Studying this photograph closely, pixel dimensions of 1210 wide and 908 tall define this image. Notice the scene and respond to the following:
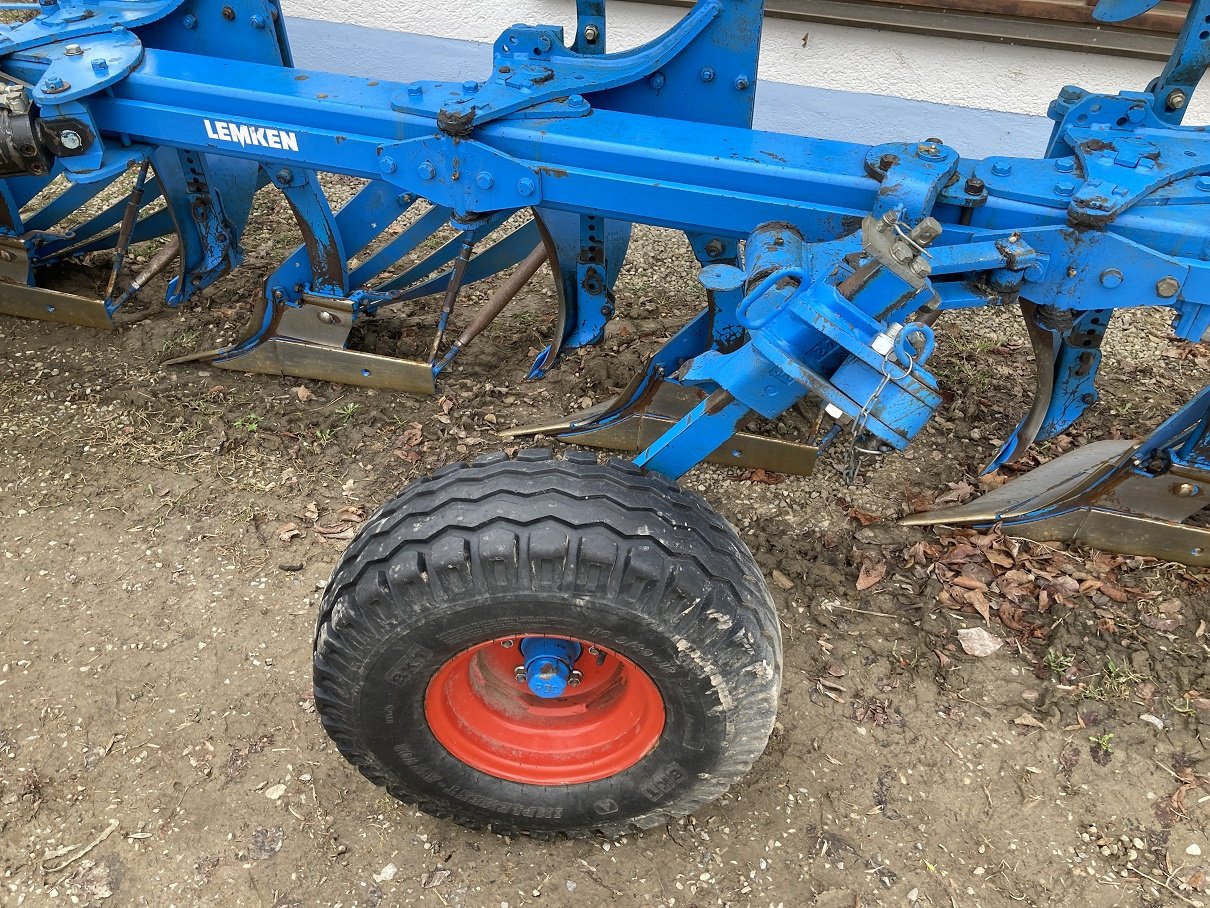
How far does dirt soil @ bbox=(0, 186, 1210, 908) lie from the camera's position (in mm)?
2385

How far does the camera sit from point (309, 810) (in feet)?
8.16

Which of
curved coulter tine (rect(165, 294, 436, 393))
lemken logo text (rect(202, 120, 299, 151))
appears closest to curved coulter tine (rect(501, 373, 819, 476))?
curved coulter tine (rect(165, 294, 436, 393))

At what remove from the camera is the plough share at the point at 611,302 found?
6.27 ft

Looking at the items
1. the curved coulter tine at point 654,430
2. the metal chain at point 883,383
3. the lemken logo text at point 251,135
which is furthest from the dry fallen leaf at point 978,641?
the lemken logo text at point 251,135

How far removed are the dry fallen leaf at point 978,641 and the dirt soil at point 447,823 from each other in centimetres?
2

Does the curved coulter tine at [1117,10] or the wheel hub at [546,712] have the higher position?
the curved coulter tine at [1117,10]

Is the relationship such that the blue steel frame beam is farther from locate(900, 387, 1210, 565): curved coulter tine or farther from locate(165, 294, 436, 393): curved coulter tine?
locate(900, 387, 1210, 565): curved coulter tine

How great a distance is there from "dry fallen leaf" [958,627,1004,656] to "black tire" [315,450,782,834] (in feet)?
3.76

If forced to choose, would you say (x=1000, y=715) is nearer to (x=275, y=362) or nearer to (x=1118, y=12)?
(x=1118, y=12)

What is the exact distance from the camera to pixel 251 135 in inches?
109

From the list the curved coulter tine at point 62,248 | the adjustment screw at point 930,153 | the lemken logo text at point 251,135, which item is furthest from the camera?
the curved coulter tine at point 62,248

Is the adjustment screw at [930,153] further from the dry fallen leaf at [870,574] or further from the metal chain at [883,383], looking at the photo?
the dry fallen leaf at [870,574]

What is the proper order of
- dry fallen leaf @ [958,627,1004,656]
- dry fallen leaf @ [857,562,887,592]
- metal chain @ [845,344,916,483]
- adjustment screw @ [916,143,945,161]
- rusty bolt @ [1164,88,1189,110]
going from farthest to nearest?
1. dry fallen leaf @ [857,562,887,592]
2. dry fallen leaf @ [958,627,1004,656]
3. rusty bolt @ [1164,88,1189,110]
4. adjustment screw @ [916,143,945,161]
5. metal chain @ [845,344,916,483]

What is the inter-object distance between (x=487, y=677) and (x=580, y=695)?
10.0 inches
